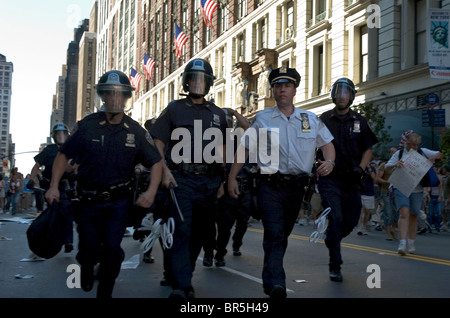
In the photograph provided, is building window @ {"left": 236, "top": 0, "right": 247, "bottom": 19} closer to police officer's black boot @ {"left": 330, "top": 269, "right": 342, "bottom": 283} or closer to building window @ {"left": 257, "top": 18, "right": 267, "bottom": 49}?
building window @ {"left": 257, "top": 18, "right": 267, "bottom": 49}

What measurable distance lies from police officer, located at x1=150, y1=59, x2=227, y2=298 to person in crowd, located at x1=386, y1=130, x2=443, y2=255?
174 inches

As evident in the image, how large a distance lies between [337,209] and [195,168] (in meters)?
1.85

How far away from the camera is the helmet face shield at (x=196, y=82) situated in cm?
589

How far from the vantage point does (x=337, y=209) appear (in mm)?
6656

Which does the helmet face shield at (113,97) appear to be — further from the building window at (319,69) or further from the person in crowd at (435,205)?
the building window at (319,69)

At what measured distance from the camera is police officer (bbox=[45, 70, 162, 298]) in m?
4.96

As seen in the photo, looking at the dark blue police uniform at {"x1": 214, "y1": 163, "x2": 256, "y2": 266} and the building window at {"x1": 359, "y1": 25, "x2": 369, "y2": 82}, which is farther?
the building window at {"x1": 359, "y1": 25, "x2": 369, "y2": 82}

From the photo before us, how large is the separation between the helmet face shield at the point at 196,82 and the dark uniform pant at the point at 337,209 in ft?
5.81

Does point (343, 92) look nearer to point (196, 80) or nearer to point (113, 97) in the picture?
point (196, 80)

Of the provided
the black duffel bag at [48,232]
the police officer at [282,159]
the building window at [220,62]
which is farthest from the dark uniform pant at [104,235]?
the building window at [220,62]

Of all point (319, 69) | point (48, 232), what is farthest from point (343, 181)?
point (319, 69)

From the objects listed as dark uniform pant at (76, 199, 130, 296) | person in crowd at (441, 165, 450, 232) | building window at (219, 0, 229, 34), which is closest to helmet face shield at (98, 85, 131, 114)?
dark uniform pant at (76, 199, 130, 296)

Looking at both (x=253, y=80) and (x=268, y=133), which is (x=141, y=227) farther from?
(x=253, y=80)
